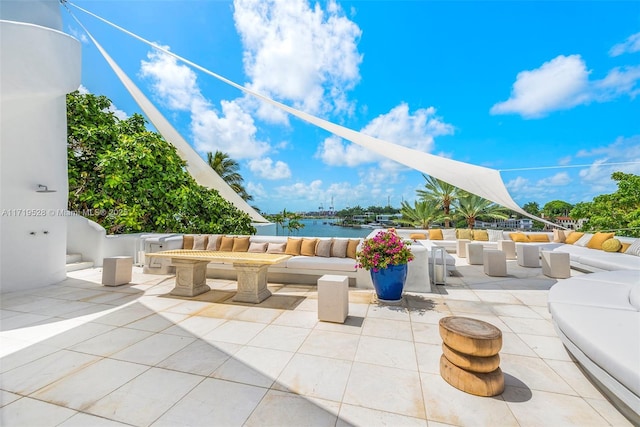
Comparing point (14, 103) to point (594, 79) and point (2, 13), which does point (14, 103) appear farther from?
point (594, 79)

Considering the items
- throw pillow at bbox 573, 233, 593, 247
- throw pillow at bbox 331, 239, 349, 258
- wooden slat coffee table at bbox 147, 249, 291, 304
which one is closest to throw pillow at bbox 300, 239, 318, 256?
throw pillow at bbox 331, 239, 349, 258

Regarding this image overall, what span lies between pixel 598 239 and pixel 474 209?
5732 millimetres

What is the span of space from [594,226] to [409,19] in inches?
491

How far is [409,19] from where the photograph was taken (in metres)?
7.46

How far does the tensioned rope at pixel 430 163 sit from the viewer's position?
522cm

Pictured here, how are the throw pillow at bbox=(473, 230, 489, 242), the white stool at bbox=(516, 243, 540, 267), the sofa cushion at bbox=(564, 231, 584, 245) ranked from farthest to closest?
1. the throw pillow at bbox=(473, 230, 489, 242)
2. the sofa cushion at bbox=(564, 231, 584, 245)
3. the white stool at bbox=(516, 243, 540, 267)

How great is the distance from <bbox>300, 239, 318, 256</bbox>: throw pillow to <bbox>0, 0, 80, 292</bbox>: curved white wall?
429 centimetres

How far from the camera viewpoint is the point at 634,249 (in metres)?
5.03

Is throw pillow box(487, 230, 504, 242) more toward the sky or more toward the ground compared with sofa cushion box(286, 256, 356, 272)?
more toward the sky

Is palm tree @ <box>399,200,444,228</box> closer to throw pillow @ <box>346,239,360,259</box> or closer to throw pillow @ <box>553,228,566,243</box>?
throw pillow @ <box>553,228,566,243</box>

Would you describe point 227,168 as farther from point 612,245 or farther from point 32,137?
point 612,245

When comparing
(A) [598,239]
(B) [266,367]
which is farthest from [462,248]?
(B) [266,367]

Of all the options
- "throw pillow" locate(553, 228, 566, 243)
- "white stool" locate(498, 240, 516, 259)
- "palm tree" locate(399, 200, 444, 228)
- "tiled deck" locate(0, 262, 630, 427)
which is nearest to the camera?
"tiled deck" locate(0, 262, 630, 427)

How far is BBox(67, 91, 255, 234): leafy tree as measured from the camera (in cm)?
701
